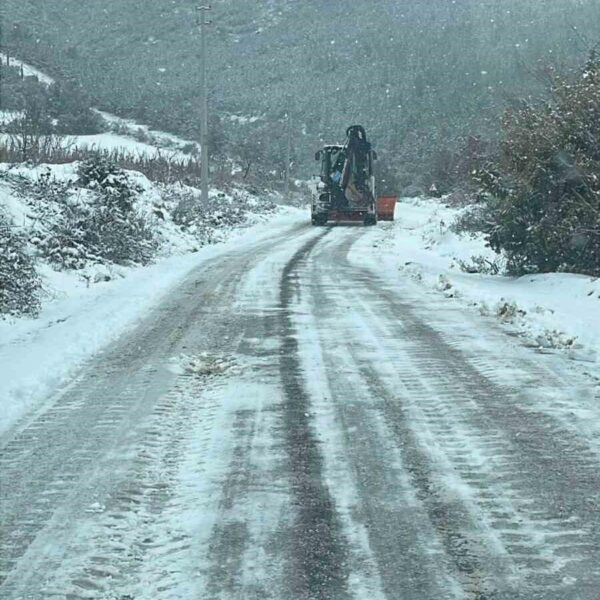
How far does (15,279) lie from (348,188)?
24.9 meters

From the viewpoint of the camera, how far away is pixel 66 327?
9.95 metres

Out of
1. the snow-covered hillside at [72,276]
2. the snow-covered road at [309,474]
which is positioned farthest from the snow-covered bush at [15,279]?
the snow-covered road at [309,474]

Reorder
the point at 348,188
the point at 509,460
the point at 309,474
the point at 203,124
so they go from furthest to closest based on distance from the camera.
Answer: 1. the point at 348,188
2. the point at 203,124
3. the point at 509,460
4. the point at 309,474

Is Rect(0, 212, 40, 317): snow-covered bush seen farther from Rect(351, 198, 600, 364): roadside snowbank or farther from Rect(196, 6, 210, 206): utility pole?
Rect(196, 6, 210, 206): utility pole

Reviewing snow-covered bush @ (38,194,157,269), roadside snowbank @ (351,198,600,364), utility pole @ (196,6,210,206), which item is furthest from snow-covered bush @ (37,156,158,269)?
utility pole @ (196,6,210,206)

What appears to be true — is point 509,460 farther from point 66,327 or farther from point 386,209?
point 386,209

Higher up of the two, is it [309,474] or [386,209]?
[386,209]

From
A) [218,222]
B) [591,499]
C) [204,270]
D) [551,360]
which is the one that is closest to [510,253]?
[204,270]

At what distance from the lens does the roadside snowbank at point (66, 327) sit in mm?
7000

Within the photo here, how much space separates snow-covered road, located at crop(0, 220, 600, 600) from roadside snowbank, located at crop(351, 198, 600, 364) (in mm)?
672

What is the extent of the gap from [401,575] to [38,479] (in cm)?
232

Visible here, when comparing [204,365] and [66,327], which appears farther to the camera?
[66,327]

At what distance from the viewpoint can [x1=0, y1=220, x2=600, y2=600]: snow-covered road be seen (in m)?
3.72

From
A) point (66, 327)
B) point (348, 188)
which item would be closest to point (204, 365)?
point (66, 327)
